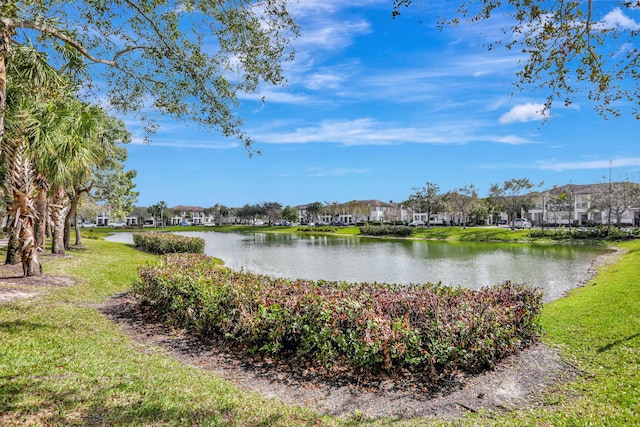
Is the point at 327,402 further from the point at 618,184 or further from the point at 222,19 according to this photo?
the point at 618,184

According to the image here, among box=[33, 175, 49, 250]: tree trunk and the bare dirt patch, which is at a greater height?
box=[33, 175, 49, 250]: tree trunk

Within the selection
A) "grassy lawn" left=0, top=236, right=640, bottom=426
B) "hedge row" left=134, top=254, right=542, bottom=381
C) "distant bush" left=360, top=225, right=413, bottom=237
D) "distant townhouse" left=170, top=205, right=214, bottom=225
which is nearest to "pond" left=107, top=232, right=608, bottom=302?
"grassy lawn" left=0, top=236, right=640, bottom=426

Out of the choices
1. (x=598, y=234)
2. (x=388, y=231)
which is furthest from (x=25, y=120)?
(x=388, y=231)

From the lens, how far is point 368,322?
20.8ft

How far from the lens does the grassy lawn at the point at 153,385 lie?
464cm

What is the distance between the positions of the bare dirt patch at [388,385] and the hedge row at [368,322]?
0.26 metres

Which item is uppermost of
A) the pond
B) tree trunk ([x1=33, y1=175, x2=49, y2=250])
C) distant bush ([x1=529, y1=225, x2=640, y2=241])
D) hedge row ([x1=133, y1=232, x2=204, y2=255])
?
tree trunk ([x1=33, y1=175, x2=49, y2=250])

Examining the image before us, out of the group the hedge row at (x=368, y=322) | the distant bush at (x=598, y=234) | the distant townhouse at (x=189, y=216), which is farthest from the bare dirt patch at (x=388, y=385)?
the distant townhouse at (x=189, y=216)

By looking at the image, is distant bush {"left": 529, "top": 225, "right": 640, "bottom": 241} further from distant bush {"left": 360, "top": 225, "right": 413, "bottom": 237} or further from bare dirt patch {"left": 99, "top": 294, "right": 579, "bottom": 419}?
bare dirt patch {"left": 99, "top": 294, "right": 579, "bottom": 419}

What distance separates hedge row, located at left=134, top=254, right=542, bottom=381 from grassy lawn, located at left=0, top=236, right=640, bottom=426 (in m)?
1.12

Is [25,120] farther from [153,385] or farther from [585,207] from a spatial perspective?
[585,207]

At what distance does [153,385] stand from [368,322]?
3353 millimetres

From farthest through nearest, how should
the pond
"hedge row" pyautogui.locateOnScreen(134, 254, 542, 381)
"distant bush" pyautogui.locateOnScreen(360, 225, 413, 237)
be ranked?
"distant bush" pyautogui.locateOnScreen(360, 225, 413, 237), the pond, "hedge row" pyautogui.locateOnScreen(134, 254, 542, 381)

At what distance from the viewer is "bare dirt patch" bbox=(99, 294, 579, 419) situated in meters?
5.52
